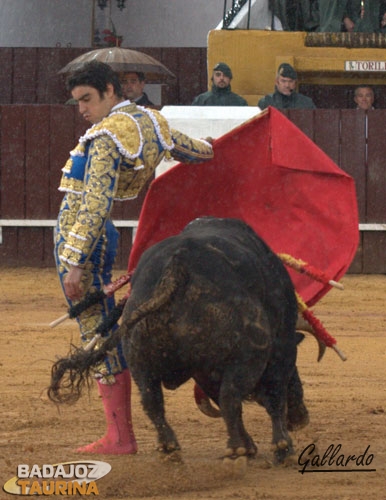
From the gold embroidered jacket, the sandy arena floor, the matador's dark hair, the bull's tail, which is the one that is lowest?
the sandy arena floor

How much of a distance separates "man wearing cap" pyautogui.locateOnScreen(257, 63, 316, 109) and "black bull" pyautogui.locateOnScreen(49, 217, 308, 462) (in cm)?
549

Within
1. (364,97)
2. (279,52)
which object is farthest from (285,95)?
(279,52)

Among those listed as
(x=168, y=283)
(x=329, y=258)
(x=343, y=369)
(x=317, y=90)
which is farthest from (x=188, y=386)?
(x=317, y=90)

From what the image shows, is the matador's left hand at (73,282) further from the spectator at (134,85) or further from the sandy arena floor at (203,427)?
the spectator at (134,85)

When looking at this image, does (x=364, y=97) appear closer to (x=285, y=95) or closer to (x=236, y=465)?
(x=285, y=95)

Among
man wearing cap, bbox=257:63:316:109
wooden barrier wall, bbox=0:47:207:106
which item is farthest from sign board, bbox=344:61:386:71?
wooden barrier wall, bbox=0:47:207:106

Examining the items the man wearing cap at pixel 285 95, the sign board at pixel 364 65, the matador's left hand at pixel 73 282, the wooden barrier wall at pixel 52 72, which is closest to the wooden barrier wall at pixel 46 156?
the man wearing cap at pixel 285 95

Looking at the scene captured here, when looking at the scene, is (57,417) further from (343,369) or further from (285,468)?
(343,369)

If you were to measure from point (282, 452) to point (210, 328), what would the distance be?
0.54 metres

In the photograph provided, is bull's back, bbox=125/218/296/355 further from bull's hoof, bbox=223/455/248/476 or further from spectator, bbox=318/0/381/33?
spectator, bbox=318/0/381/33

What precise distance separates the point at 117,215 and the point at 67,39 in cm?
560

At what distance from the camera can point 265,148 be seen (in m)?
4.05

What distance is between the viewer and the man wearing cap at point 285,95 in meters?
8.71

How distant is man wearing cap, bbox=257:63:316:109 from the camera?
8711 mm
